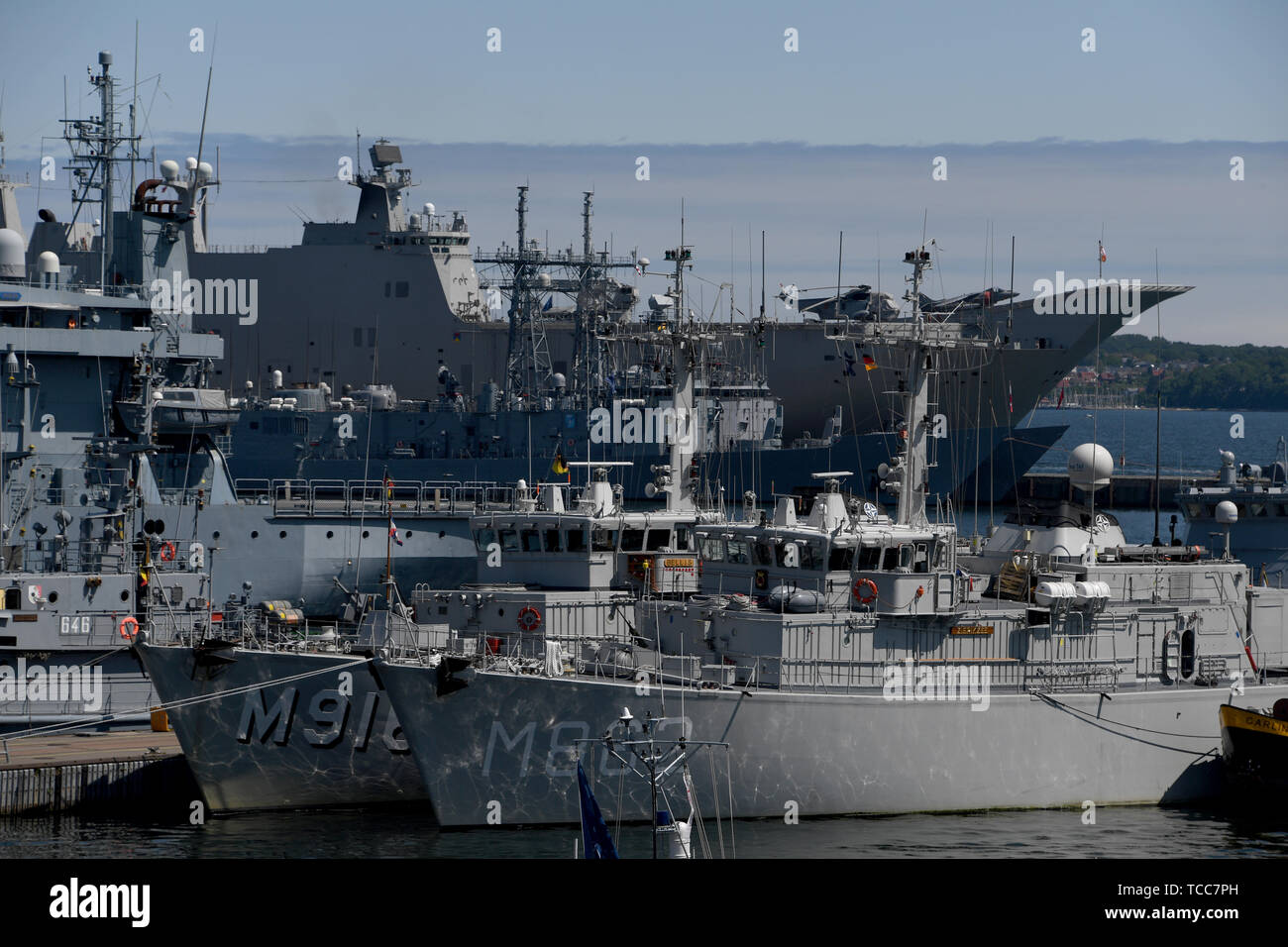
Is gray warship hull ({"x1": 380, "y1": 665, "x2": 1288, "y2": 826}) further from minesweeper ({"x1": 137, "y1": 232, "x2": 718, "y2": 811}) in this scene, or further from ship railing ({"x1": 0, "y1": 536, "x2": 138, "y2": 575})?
ship railing ({"x1": 0, "y1": 536, "x2": 138, "y2": 575})

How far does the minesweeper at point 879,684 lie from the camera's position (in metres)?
A: 24.5

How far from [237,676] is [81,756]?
12.1 ft

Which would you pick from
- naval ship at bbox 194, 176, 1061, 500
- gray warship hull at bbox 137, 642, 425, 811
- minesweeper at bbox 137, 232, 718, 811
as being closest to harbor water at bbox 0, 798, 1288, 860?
gray warship hull at bbox 137, 642, 425, 811

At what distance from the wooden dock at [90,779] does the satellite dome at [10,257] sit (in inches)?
540

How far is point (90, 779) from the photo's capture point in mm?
27656

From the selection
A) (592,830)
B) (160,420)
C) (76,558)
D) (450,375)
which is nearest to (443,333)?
(450,375)

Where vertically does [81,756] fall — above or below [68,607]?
below

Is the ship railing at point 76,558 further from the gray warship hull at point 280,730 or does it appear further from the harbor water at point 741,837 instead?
the harbor water at point 741,837

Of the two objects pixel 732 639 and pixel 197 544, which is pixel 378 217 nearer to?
pixel 197 544

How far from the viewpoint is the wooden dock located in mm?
27188

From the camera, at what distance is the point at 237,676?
1061 inches
